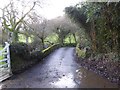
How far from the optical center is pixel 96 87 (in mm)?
7473

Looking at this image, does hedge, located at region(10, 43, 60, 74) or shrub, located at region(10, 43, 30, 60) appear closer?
hedge, located at region(10, 43, 60, 74)

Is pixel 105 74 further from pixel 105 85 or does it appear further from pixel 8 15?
pixel 8 15

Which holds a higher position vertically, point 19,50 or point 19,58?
point 19,50

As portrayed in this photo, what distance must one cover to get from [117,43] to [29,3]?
43.0 ft

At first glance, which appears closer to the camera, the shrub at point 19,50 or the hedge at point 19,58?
the hedge at point 19,58

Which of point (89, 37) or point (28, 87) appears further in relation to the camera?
point (89, 37)

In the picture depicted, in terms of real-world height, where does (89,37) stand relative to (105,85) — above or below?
above

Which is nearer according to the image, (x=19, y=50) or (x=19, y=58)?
(x=19, y=50)

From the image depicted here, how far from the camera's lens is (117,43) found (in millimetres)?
10758

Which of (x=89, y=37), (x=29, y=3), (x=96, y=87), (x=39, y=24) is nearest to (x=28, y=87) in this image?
(x=96, y=87)

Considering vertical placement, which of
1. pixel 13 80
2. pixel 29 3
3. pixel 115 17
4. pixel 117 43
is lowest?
pixel 13 80

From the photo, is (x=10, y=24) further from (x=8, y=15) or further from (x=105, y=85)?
(x=105, y=85)

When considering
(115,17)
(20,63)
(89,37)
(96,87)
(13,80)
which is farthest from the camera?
(89,37)

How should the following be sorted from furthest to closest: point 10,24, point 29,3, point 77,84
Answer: point 10,24 < point 29,3 < point 77,84
